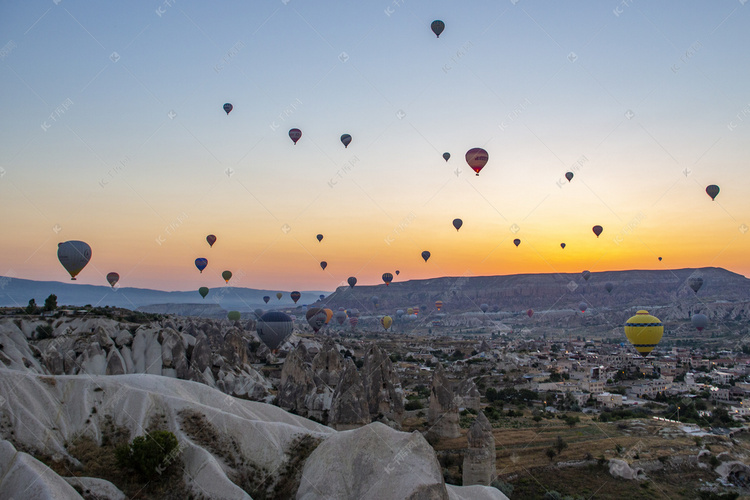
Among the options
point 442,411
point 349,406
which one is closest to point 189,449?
point 349,406

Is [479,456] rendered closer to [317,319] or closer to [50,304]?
[317,319]

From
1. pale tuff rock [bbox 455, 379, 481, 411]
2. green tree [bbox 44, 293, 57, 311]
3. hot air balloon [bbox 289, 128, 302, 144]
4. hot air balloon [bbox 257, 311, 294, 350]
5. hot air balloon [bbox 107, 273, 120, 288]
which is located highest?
hot air balloon [bbox 289, 128, 302, 144]

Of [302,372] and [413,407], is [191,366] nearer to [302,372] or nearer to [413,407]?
[302,372]

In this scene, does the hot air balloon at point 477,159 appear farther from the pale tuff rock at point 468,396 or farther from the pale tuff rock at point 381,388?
the pale tuff rock at point 468,396

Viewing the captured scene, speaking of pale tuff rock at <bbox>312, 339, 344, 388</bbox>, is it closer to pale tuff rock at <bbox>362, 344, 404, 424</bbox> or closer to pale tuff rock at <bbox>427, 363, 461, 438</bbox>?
pale tuff rock at <bbox>362, 344, 404, 424</bbox>

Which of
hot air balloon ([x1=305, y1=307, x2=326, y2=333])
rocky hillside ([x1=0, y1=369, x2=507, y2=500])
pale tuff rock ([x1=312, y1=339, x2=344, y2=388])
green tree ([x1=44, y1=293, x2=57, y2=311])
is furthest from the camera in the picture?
hot air balloon ([x1=305, y1=307, x2=326, y2=333])

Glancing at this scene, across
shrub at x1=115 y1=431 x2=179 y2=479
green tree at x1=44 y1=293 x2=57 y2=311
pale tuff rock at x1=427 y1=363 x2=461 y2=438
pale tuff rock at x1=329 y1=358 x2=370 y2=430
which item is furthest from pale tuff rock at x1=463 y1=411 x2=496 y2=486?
green tree at x1=44 y1=293 x2=57 y2=311

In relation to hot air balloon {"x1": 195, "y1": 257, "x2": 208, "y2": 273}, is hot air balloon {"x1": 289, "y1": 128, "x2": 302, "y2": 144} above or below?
above
